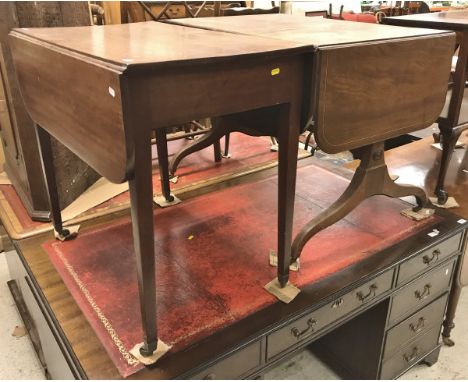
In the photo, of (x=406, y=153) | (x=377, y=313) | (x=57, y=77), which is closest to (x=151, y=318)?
(x=57, y=77)

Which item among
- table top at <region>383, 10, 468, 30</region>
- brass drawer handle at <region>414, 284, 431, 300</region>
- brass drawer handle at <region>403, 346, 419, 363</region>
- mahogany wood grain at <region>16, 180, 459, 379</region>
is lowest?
brass drawer handle at <region>403, 346, 419, 363</region>

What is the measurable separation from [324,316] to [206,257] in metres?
0.40

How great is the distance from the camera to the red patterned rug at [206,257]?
116 cm

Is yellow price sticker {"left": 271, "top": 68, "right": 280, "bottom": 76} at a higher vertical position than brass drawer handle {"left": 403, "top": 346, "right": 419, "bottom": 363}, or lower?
higher

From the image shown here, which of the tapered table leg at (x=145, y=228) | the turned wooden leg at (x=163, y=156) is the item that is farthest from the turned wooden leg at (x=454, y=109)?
the tapered table leg at (x=145, y=228)

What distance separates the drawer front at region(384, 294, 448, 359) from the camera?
5.34ft

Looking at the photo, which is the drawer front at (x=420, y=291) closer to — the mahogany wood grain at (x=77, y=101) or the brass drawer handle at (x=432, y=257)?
the brass drawer handle at (x=432, y=257)

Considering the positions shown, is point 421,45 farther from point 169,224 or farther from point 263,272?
point 169,224

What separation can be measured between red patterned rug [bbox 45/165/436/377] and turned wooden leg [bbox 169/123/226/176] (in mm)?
251

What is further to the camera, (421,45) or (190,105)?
(421,45)

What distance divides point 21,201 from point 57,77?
3.14 ft

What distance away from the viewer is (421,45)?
4.11 feet

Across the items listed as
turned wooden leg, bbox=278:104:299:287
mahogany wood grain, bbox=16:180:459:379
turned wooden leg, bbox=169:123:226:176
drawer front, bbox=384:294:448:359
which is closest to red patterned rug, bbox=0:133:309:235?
turned wooden leg, bbox=169:123:226:176

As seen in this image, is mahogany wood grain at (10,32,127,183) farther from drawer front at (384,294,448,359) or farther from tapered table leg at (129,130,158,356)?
drawer front at (384,294,448,359)
